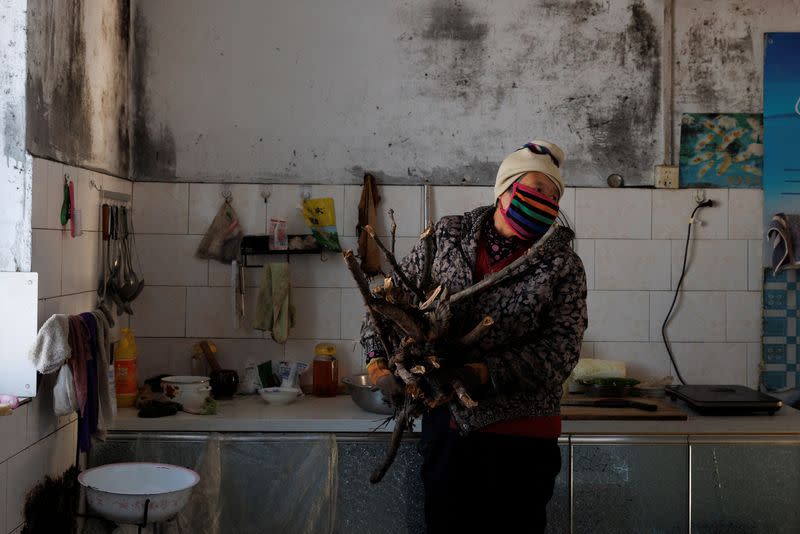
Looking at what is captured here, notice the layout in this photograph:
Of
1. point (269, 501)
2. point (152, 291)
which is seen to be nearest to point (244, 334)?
point (152, 291)

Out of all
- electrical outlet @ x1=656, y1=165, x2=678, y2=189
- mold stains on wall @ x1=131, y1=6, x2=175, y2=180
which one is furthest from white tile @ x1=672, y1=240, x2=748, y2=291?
mold stains on wall @ x1=131, y1=6, x2=175, y2=180

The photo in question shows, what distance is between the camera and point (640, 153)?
11.8ft

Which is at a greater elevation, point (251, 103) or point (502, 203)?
point (251, 103)

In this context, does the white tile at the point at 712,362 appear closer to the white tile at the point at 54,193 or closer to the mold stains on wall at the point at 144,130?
the mold stains on wall at the point at 144,130

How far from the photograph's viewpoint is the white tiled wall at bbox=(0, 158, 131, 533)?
7.80 ft

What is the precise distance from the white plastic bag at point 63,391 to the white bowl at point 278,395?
34.4 inches

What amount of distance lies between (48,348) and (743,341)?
8.75 feet

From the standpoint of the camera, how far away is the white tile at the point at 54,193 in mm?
2592

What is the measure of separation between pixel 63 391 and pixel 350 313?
131 centimetres

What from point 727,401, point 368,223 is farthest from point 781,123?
point 368,223

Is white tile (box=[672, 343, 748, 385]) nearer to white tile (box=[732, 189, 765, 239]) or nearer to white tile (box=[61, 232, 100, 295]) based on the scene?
white tile (box=[732, 189, 765, 239])

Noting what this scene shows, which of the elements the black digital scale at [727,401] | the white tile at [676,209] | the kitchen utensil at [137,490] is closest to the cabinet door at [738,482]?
the black digital scale at [727,401]

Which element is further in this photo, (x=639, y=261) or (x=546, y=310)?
(x=639, y=261)

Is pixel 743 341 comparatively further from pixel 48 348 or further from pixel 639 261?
pixel 48 348
